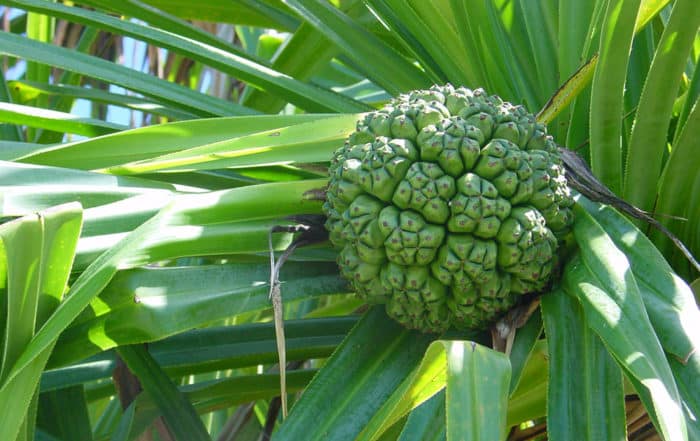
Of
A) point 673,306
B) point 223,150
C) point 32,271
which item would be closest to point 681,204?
point 673,306

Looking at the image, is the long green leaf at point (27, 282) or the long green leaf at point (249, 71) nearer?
the long green leaf at point (27, 282)

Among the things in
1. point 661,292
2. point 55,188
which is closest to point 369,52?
point 55,188

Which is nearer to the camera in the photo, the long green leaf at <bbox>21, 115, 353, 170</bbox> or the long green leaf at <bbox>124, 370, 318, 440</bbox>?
the long green leaf at <bbox>21, 115, 353, 170</bbox>

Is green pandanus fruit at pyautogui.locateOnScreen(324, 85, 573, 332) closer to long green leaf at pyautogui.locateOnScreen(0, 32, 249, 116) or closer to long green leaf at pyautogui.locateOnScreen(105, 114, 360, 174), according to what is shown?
long green leaf at pyautogui.locateOnScreen(105, 114, 360, 174)

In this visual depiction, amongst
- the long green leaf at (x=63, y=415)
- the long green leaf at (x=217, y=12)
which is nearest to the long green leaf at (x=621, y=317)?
the long green leaf at (x=63, y=415)

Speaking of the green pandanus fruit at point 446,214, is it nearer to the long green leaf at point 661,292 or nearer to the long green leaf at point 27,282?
the long green leaf at point 661,292

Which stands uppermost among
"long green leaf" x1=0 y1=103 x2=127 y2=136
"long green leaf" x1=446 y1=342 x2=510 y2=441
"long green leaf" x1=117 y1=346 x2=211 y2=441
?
"long green leaf" x1=0 y1=103 x2=127 y2=136

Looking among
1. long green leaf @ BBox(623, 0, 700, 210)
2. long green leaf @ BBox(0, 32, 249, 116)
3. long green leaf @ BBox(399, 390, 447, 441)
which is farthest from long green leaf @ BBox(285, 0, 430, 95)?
long green leaf @ BBox(399, 390, 447, 441)
